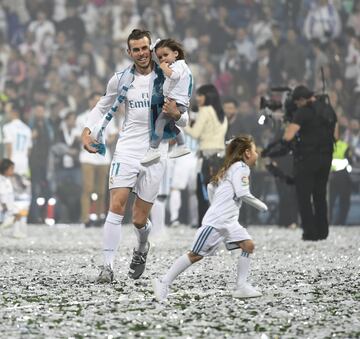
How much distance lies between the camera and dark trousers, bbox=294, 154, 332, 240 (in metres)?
19.4

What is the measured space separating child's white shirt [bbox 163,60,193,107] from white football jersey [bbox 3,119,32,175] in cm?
1381

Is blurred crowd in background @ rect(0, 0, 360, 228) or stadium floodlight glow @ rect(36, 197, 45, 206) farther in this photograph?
stadium floodlight glow @ rect(36, 197, 45, 206)

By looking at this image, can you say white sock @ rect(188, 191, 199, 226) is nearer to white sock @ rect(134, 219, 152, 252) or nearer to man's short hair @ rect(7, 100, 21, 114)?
man's short hair @ rect(7, 100, 21, 114)

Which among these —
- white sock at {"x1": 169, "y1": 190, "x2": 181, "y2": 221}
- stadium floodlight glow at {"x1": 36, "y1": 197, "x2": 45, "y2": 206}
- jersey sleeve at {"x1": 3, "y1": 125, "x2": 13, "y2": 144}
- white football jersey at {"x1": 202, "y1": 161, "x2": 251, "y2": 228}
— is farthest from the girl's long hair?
white football jersey at {"x1": 202, "y1": 161, "x2": 251, "y2": 228}

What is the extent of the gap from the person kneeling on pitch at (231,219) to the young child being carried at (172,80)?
109cm

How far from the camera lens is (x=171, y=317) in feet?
31.9

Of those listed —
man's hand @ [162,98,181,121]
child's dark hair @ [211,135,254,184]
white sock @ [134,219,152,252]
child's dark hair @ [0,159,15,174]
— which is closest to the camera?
child's dark hair @ [211,135,254,184]

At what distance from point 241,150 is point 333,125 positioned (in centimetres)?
843

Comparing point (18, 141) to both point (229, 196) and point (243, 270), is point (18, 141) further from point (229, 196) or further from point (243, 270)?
point (243, 270)

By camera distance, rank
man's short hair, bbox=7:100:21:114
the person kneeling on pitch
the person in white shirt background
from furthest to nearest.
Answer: man's short hair, bbox=7:100:21:114, the person in white shirt background, the person kneeling on pitch

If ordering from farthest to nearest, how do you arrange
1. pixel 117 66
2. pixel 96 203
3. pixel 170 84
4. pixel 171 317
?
pixel 117 66
pixel 96 203
pixel 170 84
pixel 171 317

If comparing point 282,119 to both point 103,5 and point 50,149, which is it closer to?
point 50,149

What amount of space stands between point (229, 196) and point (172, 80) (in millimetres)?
1477

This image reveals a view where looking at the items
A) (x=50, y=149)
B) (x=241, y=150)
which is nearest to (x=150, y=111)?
(x=241, y=150)
